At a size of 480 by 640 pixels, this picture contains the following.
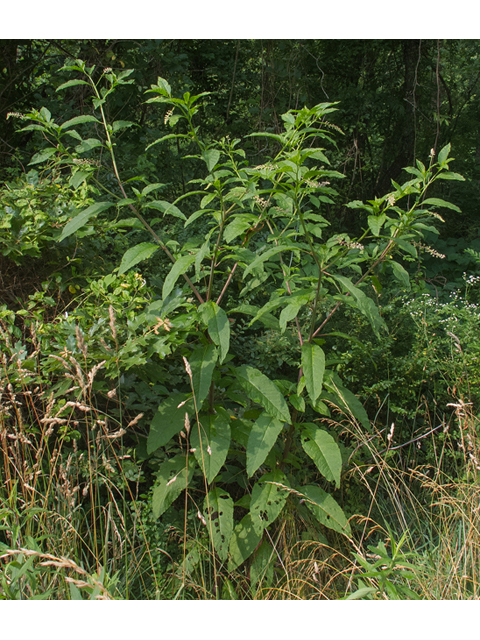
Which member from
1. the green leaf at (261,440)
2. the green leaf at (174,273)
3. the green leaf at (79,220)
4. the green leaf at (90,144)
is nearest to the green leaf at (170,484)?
the green leaf at (261,440)

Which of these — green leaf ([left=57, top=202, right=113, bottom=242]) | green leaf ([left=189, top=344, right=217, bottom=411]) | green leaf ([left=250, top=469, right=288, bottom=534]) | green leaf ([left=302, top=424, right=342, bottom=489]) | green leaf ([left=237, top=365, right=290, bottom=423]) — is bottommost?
green leaf ([left=250, top=469, right=288, bottom=534])

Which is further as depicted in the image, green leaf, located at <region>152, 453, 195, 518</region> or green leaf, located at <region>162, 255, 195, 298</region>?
green leaf, located at <region>152, 453, 195, 518</region>

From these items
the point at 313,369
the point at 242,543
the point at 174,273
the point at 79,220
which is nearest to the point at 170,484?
the point at 242,543

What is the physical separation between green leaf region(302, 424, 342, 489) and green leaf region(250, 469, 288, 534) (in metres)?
0.18

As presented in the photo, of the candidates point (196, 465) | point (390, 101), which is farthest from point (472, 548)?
point (390, 101)

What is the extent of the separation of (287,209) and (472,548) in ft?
5.17

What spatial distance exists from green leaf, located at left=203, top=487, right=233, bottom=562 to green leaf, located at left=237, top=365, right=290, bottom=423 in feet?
1.34

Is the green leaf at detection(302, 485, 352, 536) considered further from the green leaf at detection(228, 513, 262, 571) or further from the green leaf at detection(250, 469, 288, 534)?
the green leaf at detection(228, 513, 262, 571)

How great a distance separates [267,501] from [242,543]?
211mm

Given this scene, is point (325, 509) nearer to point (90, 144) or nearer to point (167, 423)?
point (167, 423)

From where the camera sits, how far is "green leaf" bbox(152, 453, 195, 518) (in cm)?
192

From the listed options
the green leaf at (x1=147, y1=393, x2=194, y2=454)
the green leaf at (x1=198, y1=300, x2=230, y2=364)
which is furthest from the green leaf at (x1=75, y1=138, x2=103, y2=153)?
the green leaf at (x1=147, y1=393, x2=194, y2=454)

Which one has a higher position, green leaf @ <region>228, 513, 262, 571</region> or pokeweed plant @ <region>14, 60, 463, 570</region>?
pokeweed plant @ <region>14, 60, 463, 570</region>

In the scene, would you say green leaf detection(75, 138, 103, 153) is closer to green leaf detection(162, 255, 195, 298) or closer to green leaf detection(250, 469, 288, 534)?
green leaf detection(162, 255, 195, 298)
